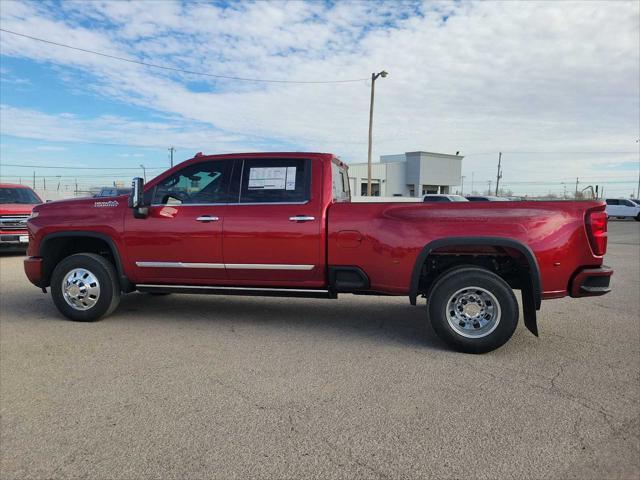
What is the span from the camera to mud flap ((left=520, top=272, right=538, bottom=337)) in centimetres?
473

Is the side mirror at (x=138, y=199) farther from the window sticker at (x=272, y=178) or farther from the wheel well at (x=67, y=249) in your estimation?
the window sticker at (x=272, y=178)

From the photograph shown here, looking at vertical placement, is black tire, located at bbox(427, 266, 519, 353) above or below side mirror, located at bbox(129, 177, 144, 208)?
below

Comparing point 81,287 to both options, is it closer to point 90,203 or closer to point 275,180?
point 90,203

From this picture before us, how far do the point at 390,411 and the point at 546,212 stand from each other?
94.8 inches

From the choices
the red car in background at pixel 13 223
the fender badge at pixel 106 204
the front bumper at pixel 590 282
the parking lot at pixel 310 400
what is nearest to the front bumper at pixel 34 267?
the parking lot at pixel 310 400

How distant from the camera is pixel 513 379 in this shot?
157 inches

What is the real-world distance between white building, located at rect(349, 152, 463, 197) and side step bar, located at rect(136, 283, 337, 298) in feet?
160

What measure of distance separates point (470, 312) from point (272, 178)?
2.53 metres

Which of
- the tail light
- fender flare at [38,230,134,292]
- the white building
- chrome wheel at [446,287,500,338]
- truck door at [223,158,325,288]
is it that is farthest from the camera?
the white building

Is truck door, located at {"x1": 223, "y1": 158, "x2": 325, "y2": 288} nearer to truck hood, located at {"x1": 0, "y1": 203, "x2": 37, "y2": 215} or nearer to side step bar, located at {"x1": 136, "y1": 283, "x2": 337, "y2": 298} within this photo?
side step bar, located at {"x1": 136, "y1": 283, "x2": 337, "y2": 298}

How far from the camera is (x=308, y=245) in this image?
510cm

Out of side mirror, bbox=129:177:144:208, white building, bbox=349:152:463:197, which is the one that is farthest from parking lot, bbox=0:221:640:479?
white building, bbox=349:152:463:197

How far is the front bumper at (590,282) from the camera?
4.49 metres

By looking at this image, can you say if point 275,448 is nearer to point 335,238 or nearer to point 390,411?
point 390,411
